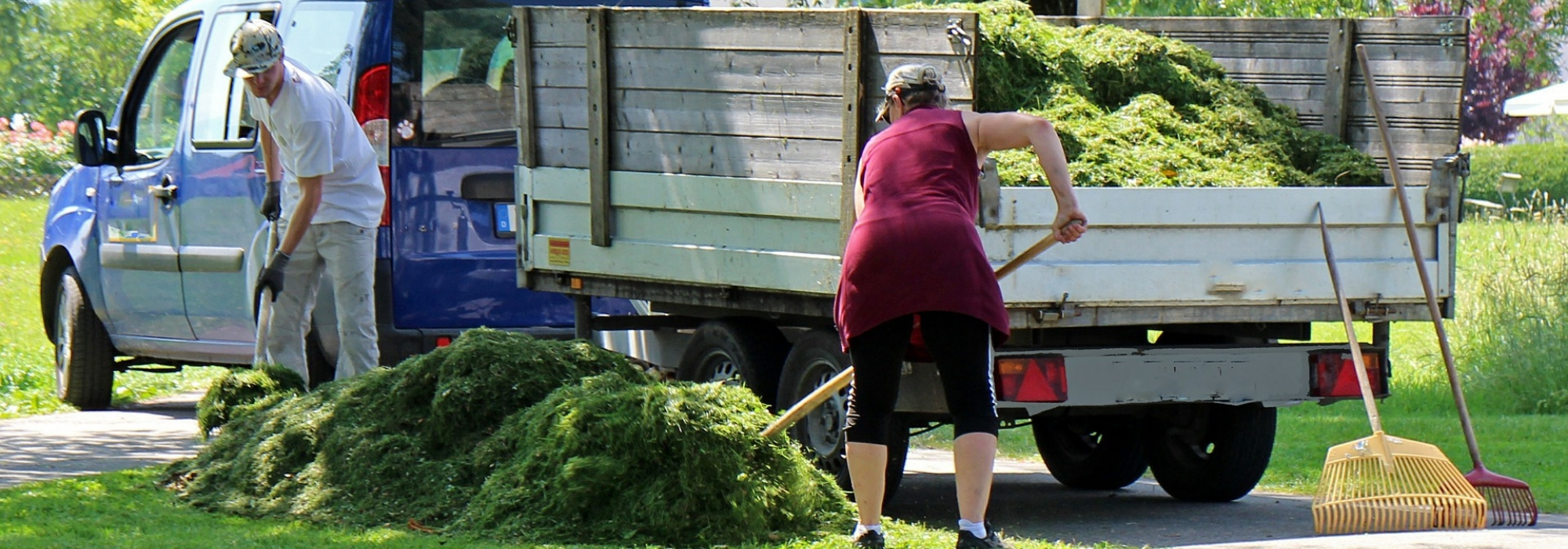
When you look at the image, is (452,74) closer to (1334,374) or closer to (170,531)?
(170,531)

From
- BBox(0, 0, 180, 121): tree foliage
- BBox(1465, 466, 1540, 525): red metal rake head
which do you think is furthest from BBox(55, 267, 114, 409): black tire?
BBox(0, 0, 180, 121): tree foliage

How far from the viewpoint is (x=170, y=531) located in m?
6.04

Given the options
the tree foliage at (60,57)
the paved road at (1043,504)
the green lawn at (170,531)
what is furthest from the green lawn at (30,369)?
the tree foliage at (60,57)

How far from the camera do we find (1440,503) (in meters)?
6.44

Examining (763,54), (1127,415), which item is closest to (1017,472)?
(1127,415)

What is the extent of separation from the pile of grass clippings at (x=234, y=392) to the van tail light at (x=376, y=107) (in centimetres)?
118

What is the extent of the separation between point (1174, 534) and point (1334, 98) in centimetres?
212

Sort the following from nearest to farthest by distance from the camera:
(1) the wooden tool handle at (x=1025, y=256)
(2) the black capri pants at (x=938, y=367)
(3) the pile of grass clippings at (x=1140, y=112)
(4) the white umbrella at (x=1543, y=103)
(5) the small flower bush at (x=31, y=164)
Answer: (2) the black capri pants at (x=938, y=367) < (1) the wooden tool handle at (x=1025, y=256) < (3) the pile of grass clippings at (x=1140, y=112) < (4) the white umbrella at (x=1543, y=103) < (5) the small flower bush at (x=31, y=164)

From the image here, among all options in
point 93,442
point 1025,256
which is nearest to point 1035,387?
point 1025,256

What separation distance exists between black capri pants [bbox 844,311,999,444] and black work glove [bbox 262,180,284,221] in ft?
11.8

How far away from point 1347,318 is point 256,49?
14.1ft

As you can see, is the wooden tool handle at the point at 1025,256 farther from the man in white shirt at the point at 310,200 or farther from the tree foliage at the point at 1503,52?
the tree foliage at the point at 1503,52

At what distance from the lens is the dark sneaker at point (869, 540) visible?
562 cm

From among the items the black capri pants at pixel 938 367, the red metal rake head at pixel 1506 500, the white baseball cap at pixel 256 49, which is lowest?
the red metal rake head at pixel 1506 500
